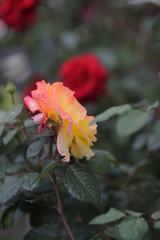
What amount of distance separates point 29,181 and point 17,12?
124cm

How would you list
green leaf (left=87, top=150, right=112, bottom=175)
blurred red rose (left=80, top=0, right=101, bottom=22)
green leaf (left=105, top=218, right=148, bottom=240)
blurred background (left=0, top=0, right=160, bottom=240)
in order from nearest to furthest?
green leaf (left=105, top=218, right=148, bottom=240) → green leaf (left=87, top=150, right=112, bottom=175) → blurred background (left=0, top=0, right=160, bottom=240) → blurred red rose (left=80, top=0, right=101, bottom=22)

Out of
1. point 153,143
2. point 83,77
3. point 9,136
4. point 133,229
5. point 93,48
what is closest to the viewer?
point 133,229

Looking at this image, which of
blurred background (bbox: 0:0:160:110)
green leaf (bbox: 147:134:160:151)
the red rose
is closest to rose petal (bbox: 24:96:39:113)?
green leaf (bbox: 147:134:160:151)

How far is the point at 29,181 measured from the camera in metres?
0.80

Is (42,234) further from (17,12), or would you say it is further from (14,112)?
(17,12)

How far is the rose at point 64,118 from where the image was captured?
734 mm

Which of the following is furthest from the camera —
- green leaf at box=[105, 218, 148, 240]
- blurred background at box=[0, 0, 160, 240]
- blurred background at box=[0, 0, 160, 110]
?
blurred background at box=[0, 0, 160, 110]

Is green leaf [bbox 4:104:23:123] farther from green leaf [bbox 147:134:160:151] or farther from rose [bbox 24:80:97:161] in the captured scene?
green leaf [bbox 147:134:160:151]

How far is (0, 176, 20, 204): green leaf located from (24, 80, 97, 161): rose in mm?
107

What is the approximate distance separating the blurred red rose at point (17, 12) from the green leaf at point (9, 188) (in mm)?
1205

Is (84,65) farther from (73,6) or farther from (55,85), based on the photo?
(55,85)

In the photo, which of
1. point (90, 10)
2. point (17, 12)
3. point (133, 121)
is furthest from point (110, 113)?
point (90, 10)

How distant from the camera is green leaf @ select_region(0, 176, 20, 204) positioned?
0.78m

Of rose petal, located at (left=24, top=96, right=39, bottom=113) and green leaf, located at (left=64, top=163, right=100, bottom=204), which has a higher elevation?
rose petal, located at (left=24, top=96, right=39, bottom=113)
